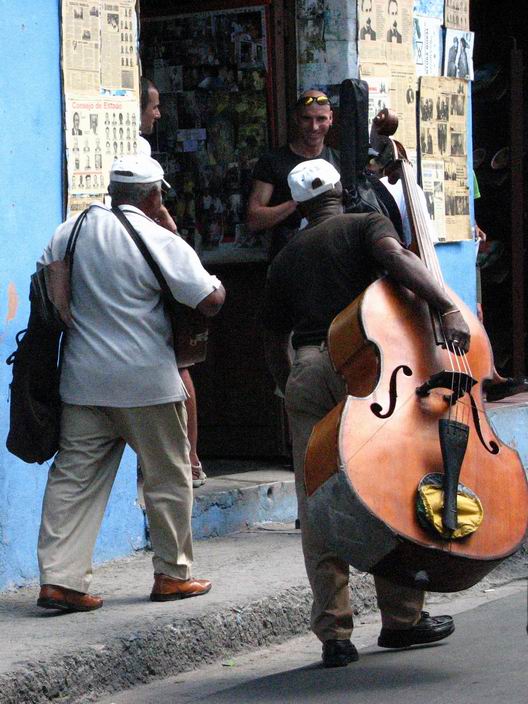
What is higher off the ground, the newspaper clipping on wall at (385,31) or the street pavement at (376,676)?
the newspaper clipping on wall at (385,31)

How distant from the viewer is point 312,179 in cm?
544

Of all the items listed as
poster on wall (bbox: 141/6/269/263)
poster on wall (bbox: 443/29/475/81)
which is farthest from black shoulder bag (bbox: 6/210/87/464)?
poster on wall (bbox: 443/29/475/81)

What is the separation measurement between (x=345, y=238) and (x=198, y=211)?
326cm

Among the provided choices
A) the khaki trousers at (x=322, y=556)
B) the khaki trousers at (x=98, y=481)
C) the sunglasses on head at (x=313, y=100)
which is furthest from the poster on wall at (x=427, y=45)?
the khaki trousers at (x=322, y=556)

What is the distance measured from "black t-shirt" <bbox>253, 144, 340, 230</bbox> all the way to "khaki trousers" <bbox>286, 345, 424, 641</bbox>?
2509 mm

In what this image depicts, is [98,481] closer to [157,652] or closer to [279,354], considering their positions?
[157,652]

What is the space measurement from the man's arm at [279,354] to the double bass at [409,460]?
2.20ft

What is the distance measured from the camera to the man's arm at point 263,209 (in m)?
7.82

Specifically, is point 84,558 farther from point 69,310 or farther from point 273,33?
point 273,33

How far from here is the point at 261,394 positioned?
27.9 ft

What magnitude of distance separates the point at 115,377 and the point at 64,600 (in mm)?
866

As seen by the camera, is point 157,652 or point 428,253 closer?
point 428,253

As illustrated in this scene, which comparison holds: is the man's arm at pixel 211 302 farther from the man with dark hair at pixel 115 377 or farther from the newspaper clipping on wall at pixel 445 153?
the newspaper clipping on wall at pixel 445 153

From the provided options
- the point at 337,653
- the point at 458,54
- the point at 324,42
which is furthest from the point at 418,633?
the point at 458,54
